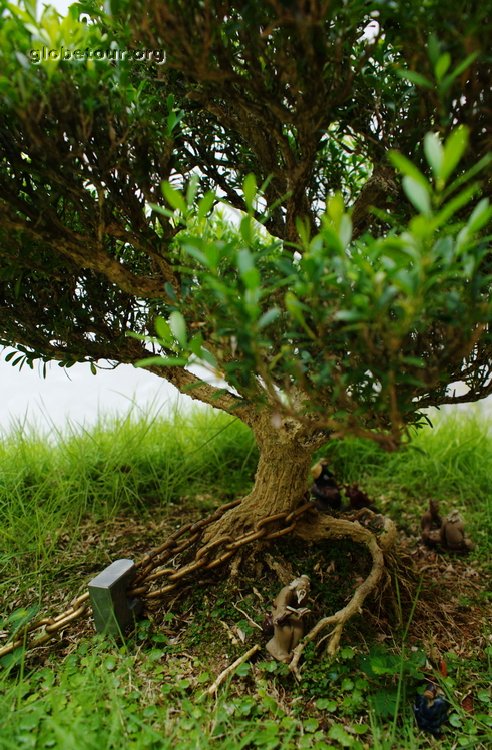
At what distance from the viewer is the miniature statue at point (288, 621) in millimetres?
1332

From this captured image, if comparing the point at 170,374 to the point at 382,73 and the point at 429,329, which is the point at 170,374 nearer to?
the point at 429,329

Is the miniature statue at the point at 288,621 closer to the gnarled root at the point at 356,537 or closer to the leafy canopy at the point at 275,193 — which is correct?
the gnarled root at the point at 356,537

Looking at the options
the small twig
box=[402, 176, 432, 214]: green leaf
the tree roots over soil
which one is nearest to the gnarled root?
the tree roots over soil

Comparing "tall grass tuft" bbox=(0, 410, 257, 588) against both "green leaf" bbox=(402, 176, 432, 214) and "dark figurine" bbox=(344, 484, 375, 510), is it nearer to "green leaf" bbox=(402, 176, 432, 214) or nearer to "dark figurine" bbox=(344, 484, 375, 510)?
"dark figurine" bbox=(344, 484, 375, 510)

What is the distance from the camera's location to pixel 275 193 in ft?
4.80

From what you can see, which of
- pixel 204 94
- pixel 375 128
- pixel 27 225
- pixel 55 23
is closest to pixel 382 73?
pixel 375 128

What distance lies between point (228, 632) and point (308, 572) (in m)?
0.27

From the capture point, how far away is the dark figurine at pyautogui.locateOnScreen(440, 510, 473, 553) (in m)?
1.88

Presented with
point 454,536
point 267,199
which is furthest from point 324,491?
point 267,199

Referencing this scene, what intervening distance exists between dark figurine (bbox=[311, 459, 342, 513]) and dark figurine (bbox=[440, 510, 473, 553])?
34cm

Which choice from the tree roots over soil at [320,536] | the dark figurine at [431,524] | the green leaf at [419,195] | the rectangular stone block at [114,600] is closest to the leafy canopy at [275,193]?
the green leaf at [419,195]

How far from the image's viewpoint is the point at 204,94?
1104 millimetres

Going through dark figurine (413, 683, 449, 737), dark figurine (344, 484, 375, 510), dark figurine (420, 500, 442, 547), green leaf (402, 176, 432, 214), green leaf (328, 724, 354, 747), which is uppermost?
green leaf (402, 176, 432, 214)

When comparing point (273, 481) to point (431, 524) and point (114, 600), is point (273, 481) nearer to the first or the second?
point (114, 600)
